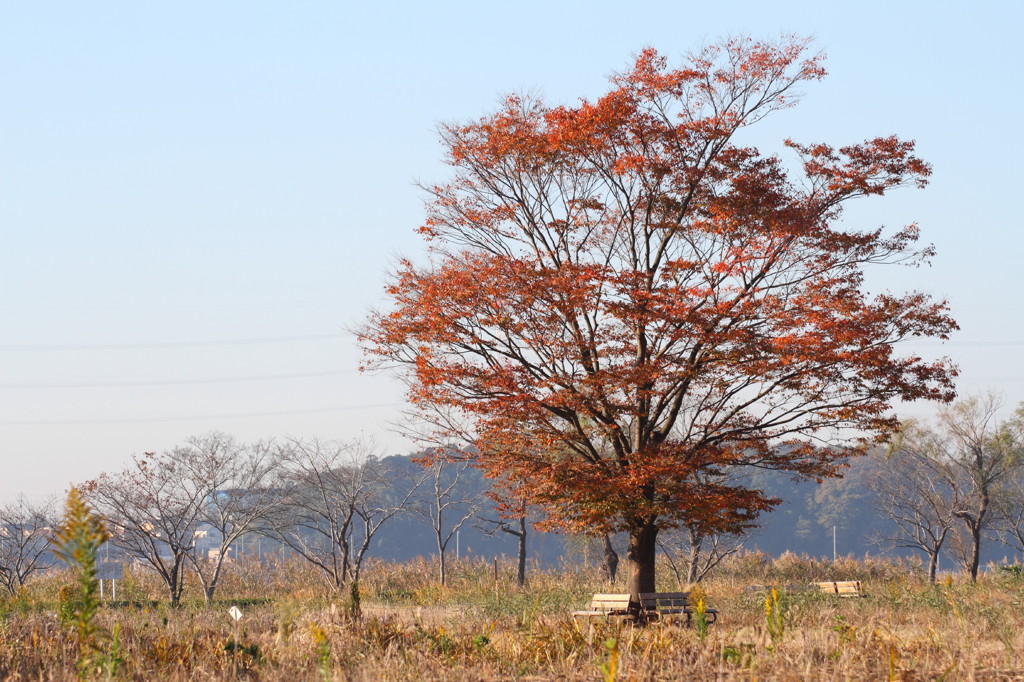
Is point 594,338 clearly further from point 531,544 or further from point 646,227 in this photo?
point 531,544

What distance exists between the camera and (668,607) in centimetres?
1436

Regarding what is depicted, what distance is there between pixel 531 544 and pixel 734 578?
60662 mm

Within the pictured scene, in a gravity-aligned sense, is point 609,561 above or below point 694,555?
below

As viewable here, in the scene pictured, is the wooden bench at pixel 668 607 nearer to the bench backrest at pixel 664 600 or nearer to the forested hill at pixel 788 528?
the bench backrest at pixel 664 600

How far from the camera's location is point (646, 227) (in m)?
18.3

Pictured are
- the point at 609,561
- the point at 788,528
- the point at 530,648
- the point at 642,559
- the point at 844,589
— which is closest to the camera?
the point at 530,648

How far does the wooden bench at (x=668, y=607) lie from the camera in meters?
14.3

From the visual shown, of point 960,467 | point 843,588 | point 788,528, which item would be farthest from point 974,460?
point 788,528

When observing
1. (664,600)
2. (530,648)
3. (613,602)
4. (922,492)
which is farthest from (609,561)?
(530,648)

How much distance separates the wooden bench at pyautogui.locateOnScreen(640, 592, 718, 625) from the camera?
14.3m

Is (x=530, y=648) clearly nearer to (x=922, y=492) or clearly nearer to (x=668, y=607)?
(x=668, y=607)

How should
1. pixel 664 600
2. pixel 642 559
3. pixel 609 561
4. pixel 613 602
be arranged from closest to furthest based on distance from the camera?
pixel 664 600 → pixel 613 602 → pixel 642 559 → pixel 609 561

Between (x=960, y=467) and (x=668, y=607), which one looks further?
(x=960, y=467)

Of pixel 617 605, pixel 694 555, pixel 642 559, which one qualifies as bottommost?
pixel 694 555
